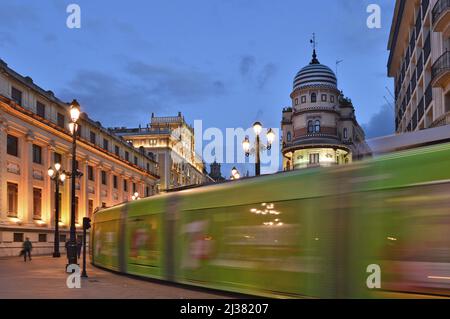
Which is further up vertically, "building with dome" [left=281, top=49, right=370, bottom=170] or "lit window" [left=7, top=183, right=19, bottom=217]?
"building with dome" [left=281, top=49, right=370, bottom=170]

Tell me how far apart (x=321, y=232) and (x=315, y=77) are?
76.6m

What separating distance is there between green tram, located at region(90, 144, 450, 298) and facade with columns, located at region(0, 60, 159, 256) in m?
27.5

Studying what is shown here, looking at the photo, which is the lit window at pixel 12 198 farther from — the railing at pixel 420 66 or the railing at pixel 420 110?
the railing at pixel 420 66

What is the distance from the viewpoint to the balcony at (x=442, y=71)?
92.0ft

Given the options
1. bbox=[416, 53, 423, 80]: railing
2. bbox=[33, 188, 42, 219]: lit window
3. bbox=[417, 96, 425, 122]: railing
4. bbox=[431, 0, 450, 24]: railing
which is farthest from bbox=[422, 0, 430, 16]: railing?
bbox=[33, 188, 42, 219]: lit window

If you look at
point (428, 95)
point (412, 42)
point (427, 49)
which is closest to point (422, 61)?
point (427, 49)

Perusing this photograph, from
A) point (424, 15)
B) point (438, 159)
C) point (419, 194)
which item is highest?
point (424, 15)

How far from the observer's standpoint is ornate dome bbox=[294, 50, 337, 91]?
276ft

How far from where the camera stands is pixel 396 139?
9977 millimetres

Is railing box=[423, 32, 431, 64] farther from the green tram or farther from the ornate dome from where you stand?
the ornate dome

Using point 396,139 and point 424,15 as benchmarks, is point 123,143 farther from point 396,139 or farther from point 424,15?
point 396,139

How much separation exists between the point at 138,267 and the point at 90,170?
145 ft
